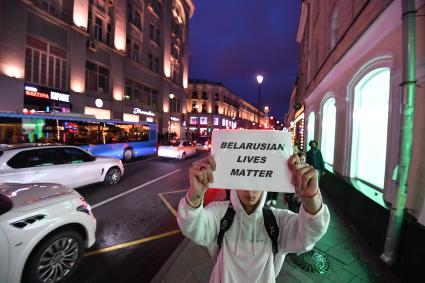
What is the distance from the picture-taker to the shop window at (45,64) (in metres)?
15.1

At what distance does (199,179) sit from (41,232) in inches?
110

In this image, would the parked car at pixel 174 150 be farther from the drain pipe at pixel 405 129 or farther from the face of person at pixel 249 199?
the face of person at pixel 249 199

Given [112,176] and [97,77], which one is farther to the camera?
[97,77]

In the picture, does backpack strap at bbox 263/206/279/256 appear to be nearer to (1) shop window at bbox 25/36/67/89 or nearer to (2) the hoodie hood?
(2) the hoodie hood

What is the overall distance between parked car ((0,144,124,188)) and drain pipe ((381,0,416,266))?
794 centimetres

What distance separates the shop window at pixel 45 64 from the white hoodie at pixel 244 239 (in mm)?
19062

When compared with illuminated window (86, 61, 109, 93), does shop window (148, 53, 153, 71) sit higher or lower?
higher

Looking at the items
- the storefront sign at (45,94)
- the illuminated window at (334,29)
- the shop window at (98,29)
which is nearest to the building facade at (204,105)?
the shop window at (98,29)

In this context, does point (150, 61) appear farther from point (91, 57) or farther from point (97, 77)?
point (91, 57)

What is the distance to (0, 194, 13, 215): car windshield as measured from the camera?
2750 millimetres

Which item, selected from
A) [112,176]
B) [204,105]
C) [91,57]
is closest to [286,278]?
[112,176]

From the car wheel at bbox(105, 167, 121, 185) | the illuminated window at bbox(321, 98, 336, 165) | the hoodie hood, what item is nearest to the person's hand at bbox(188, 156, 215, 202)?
the hoodie hood

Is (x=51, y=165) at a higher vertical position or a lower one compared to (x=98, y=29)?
lower

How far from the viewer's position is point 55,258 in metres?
3.17
